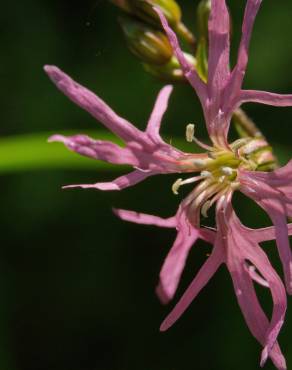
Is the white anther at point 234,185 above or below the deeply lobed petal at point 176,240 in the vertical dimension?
above

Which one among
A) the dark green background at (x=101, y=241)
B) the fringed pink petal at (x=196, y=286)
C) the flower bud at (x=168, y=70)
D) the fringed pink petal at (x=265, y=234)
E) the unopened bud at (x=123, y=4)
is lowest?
the dark green background at (x=101, y=241)

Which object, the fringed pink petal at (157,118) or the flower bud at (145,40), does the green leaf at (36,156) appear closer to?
the flower bud at (145,40)

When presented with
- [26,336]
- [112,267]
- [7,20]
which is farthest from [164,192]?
[7,20]

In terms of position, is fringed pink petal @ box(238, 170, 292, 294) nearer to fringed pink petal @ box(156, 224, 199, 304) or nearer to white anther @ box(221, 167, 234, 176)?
white anther @ box(221, 167, 234, 176)

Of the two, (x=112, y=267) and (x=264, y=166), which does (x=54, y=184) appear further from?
(x=264, y=166)

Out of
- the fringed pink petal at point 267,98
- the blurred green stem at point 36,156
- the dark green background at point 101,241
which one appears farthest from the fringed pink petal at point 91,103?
the dark green background at point 101,241

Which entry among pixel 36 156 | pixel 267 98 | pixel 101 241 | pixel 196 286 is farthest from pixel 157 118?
pixel 101 241
